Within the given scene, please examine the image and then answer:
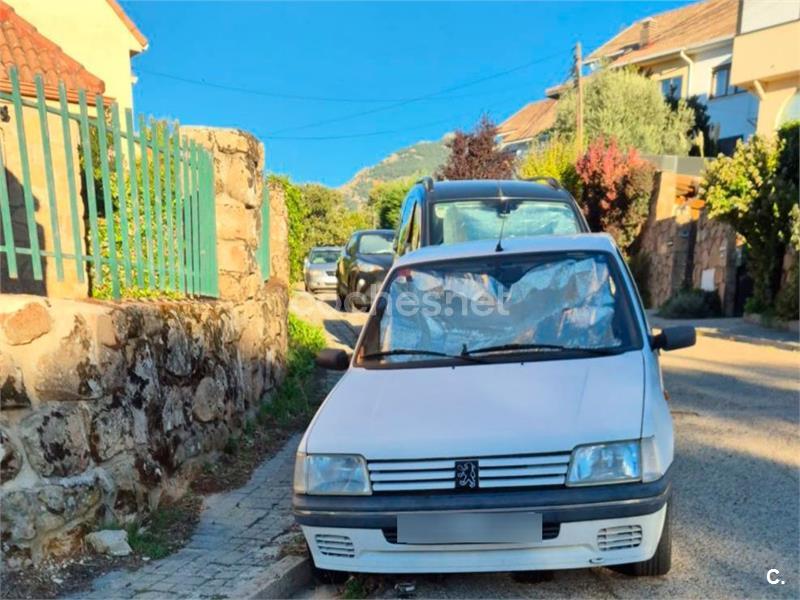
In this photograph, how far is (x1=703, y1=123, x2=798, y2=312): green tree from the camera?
11.8 meters

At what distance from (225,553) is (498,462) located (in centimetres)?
181

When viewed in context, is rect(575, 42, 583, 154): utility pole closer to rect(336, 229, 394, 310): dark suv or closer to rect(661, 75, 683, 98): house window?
rect(661, 75, 683, 98): house window

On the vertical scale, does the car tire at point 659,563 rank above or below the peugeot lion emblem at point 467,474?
below

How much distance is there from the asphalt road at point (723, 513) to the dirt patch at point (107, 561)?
96 cm

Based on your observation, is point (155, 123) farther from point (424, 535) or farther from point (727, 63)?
point (727, 63)

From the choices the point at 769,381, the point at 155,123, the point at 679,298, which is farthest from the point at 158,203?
the point at 679,298

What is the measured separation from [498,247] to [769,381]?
5408mm

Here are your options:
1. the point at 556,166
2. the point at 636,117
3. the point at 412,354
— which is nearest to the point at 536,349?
the point at 412,354

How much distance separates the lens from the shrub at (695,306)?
51.6 feet

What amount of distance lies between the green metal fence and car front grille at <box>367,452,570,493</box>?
236 cm

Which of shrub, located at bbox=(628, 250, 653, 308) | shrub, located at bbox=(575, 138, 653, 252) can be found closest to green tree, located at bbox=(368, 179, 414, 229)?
shrub, located at bbox=(575, 138, 653, 252)

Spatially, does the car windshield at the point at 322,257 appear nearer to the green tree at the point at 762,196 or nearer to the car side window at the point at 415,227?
the green tree at the point at 762,196

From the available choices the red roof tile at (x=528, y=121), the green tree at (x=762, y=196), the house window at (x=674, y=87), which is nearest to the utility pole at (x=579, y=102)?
the house window at (x=674, y=87)

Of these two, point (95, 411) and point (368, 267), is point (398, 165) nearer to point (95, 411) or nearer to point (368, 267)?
→ point (368, 267)
